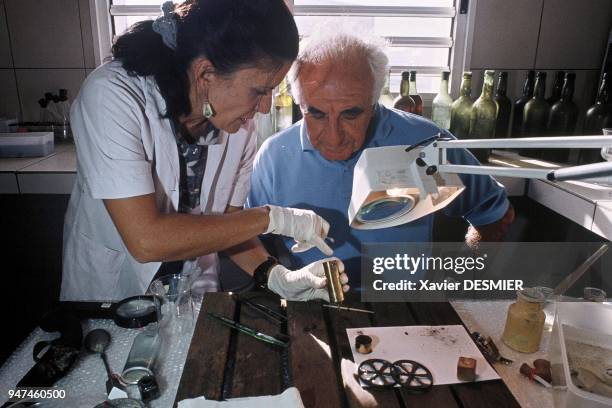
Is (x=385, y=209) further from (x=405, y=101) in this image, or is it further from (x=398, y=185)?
(x=405, y=101)

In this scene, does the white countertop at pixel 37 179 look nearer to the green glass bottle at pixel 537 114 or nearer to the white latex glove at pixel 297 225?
the white latex glove at pixel 297 225

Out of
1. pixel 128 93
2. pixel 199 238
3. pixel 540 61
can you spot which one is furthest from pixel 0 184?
pixel 540 61

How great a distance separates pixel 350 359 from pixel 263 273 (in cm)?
50

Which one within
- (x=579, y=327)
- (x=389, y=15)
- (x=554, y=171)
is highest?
(x=389, y=15)

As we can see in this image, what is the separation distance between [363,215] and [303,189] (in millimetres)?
762

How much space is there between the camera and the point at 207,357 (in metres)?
0.98

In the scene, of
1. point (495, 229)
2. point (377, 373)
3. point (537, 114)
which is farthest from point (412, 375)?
point (537, 114)

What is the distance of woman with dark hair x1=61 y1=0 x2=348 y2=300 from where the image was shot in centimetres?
112

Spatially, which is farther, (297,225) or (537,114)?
(537,114)

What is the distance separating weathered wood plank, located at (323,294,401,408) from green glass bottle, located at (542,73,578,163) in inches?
68.6

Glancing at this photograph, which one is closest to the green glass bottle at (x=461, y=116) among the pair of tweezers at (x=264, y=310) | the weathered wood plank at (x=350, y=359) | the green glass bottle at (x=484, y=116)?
the green glass bottle at (x=484, y=116)

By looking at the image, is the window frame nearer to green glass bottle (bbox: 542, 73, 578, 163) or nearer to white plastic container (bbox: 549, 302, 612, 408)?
green glass bottle (bbox: 542, 73, 578, 163)

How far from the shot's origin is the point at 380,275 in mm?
1674

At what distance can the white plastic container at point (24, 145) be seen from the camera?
2295 mm
